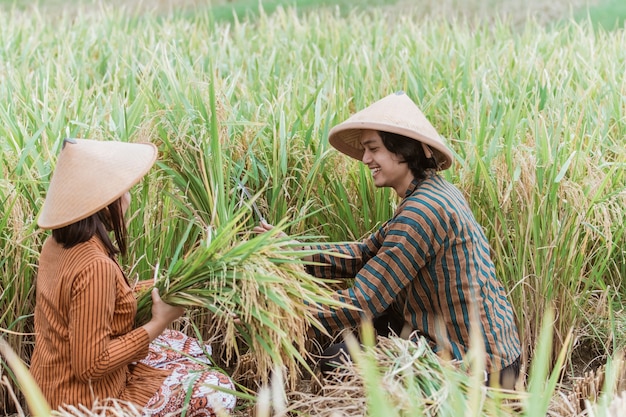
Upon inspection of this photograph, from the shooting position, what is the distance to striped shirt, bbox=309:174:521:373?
6.72 ft

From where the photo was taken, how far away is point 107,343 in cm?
180

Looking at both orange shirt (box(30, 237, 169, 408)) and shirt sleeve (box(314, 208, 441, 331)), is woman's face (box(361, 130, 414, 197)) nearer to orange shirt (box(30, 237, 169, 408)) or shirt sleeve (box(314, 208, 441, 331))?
shirt sleeve (box(314, 208, 441, 331))

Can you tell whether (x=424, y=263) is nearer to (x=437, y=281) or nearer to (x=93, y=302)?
(x=437, y=281)

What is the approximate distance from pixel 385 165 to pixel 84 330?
0.87 metres

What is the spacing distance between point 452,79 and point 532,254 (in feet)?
4.75

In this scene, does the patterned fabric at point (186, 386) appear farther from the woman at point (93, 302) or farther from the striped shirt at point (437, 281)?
the striped shirt at point (437, 281)

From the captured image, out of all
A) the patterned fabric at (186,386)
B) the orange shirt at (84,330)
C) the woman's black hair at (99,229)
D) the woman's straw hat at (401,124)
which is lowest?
the patterned fabric at (186,386)

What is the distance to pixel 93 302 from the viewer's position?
1.76 m

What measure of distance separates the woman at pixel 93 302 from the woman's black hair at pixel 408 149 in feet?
1.98

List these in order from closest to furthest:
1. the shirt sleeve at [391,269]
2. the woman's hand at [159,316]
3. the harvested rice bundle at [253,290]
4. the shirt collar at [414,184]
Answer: the harvested rice bundle at [253,290] < the woman's hand at [159,316] < the shirt sleeve at [391,269] < the shirt collar at [414,184]

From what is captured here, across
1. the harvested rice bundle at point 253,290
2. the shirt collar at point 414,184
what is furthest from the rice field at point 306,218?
the shirt collar at point 414,184

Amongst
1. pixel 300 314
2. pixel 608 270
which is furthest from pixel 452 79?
pixel 300 314

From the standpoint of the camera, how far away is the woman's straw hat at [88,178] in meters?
1.80

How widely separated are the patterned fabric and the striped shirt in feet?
1.00
